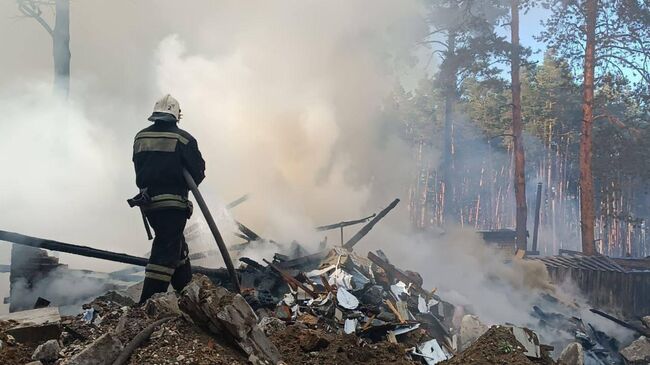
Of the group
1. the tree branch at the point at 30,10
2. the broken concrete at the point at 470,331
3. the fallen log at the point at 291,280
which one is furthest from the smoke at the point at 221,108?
the broken concrete at the point at 470,331

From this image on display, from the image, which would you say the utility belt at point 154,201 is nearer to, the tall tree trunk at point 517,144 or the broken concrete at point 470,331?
the broken concrete at point 470,331

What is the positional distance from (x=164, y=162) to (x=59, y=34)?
9.01 metres

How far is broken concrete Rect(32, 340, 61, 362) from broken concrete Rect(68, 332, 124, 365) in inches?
15.8

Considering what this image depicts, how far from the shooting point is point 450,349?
5941 millimetres

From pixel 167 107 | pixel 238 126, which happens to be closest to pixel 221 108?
pixel 238 126

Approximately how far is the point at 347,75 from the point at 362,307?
30.5 feet

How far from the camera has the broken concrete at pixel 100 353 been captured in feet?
9.27

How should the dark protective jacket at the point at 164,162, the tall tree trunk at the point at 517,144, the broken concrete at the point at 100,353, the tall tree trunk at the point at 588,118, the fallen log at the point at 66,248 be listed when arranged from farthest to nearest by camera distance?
the tall tree trunk at the point at 517,144 → the tall tree trunk at the point at 588,118 → the fallen log at the point at 66,248 → the dark protective jacket at the point at 164,162 → the broken concrete at the point at 100,353

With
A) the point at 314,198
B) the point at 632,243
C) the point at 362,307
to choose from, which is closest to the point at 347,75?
the point at 314,198

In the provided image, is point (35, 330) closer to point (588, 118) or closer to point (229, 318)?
Result: point (229, 318)

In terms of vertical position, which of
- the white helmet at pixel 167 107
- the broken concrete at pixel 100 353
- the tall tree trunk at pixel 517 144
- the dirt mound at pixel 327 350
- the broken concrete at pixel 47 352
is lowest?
the dirt mound at pixel 327 350

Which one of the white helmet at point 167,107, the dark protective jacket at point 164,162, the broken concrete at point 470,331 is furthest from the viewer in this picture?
the broken concrete at point 470,331

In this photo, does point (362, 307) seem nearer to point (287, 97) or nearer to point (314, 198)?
point (314, 198)

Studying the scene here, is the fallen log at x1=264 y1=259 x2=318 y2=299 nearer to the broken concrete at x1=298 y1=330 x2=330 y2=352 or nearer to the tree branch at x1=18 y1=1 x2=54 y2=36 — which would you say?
the broken concrete at x1=298 y1=330 x2=330 y2=352
